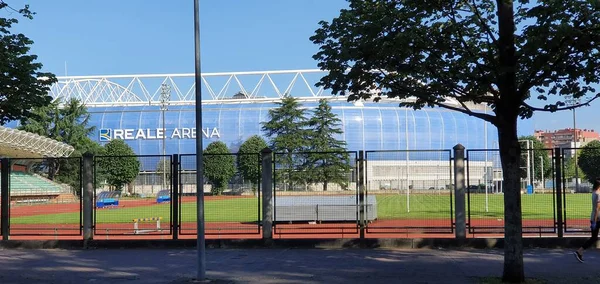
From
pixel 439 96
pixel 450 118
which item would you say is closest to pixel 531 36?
pixel 439 96

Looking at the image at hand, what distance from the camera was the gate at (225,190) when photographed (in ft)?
64.3

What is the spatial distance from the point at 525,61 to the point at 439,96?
2.36 metres

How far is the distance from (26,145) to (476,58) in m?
62.7

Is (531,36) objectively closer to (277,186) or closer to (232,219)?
(277,186)

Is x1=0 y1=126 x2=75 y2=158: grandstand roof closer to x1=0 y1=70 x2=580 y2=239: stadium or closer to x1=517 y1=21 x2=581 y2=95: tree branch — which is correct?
x1=0 y1=70 x2=580 y2=239: stadium

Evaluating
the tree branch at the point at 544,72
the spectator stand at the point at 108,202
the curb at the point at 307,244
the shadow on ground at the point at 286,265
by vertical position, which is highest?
the tree branch at the point at 544,72

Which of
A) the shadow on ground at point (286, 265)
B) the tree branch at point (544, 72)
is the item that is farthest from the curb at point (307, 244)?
the tree branch at point (544, 72)

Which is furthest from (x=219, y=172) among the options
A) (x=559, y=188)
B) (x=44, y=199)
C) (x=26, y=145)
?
(x=26, y=145)

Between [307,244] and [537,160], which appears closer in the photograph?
[307,244]

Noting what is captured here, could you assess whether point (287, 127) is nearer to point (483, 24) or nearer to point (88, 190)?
point (88, 190)

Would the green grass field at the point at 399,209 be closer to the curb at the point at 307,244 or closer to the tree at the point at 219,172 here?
the tree at the point at 219,172

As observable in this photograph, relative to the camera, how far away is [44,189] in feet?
150

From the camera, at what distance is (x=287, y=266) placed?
14.3 meters

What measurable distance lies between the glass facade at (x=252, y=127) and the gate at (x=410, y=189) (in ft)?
209
